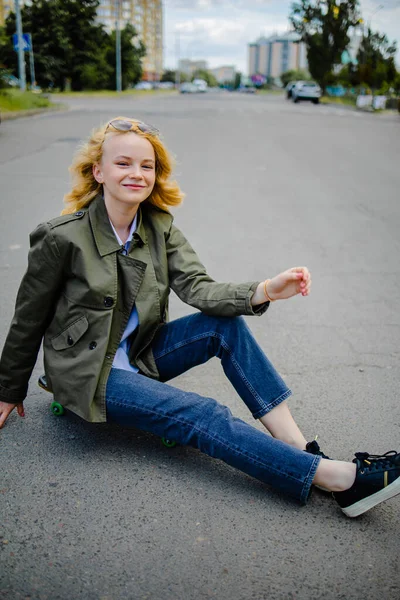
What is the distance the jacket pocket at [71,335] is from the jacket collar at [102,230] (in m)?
0.30

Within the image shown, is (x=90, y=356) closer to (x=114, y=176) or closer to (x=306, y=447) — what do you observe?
(x=114, y=176)

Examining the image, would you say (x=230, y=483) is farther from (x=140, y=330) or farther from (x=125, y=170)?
(x=125, y=170)

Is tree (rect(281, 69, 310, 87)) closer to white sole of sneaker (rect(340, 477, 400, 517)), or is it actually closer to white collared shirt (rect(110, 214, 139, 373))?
white collared shirt (rect(110, 214, 139, 373))

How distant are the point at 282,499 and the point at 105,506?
706 mm

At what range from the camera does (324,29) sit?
54.7 meters

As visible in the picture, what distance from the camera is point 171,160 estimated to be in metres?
2.70

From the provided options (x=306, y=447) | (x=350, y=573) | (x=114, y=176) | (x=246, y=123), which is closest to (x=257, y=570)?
(x=350, y=573)

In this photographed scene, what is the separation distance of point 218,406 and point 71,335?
676mm

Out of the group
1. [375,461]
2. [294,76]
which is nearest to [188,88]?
[294,76]

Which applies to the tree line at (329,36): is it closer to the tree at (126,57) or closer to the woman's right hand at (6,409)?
the tree at (126,57)

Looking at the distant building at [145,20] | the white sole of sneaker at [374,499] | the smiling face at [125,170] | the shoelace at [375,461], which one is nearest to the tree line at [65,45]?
the smiling face at [125,170]

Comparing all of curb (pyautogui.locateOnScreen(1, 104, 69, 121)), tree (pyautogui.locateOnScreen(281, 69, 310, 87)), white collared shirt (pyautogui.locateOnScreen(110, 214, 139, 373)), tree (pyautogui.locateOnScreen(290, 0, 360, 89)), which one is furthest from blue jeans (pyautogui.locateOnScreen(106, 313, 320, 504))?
tree (pyautogui.locateOnScreen(281, 69, 310, 87))

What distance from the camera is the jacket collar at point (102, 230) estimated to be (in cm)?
247

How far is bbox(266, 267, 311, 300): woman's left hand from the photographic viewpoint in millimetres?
2402
